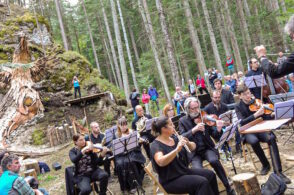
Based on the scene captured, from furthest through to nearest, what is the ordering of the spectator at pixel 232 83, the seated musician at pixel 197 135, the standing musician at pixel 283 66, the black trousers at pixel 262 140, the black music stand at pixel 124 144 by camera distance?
the spectator at pixel 232 83 → the black music stand at pixel 124 144 → the black trousers at pixel 262 140 → the seated musician at pixel 197 135 → the standing musician at pixel 283 66

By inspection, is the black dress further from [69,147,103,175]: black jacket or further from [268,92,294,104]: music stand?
[268,92,294,104]: music stand

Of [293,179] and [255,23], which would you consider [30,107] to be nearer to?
[293,179]

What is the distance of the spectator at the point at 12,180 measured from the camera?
12.2ft

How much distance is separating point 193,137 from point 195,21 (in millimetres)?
16742

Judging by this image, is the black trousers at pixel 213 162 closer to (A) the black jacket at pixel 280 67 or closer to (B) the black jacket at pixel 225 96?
(A) the black jacket at pixel 280 67

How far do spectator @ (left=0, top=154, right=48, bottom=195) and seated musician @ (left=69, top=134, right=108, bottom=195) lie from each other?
1426 millimetres

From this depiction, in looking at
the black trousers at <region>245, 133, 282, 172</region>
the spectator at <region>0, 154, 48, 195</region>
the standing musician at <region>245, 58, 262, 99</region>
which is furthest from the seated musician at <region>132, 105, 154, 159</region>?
the spectator at <region>0, 154, 48, 195</region>

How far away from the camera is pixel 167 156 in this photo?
11.3 ft

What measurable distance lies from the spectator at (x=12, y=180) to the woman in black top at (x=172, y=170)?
1.86 meters

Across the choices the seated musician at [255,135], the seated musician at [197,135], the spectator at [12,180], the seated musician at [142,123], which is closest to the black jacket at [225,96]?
the seated musician at [255,135]

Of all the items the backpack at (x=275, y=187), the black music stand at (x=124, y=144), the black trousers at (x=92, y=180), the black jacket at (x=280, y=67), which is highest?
the black jacket at (x=280, y=67)

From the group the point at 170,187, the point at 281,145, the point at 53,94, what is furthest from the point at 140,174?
the point at 53,94

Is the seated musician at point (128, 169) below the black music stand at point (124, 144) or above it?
below

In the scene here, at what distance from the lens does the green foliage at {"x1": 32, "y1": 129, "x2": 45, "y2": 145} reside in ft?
42.0
